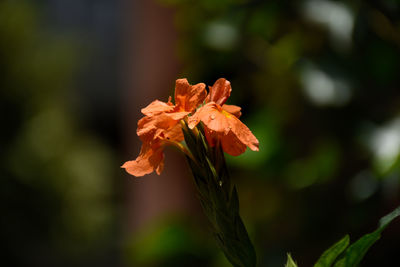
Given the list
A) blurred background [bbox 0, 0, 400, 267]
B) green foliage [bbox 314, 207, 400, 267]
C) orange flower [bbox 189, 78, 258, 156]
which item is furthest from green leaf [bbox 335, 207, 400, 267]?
blurred background [bbox 0, 0, 400, 267]

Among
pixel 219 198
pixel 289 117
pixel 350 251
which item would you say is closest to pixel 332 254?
pixel 350 251

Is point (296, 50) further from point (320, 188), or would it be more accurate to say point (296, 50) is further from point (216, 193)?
point (216, 193)

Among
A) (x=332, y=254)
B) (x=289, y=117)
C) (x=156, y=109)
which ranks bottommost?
(x=289, y=117)

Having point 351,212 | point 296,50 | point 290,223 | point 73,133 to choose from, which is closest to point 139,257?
point 290,223

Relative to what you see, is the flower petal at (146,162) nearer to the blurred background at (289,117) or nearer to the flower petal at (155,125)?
the flower petal at (155,125)

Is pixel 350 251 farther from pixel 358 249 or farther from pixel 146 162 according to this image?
pixel 146 162

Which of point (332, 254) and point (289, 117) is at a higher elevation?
point (332, 254)

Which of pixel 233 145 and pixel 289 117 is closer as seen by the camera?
pixel 233 145

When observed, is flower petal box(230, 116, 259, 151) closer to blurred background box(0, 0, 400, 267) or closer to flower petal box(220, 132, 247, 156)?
flower petal box(220, 132, 247, 156)
